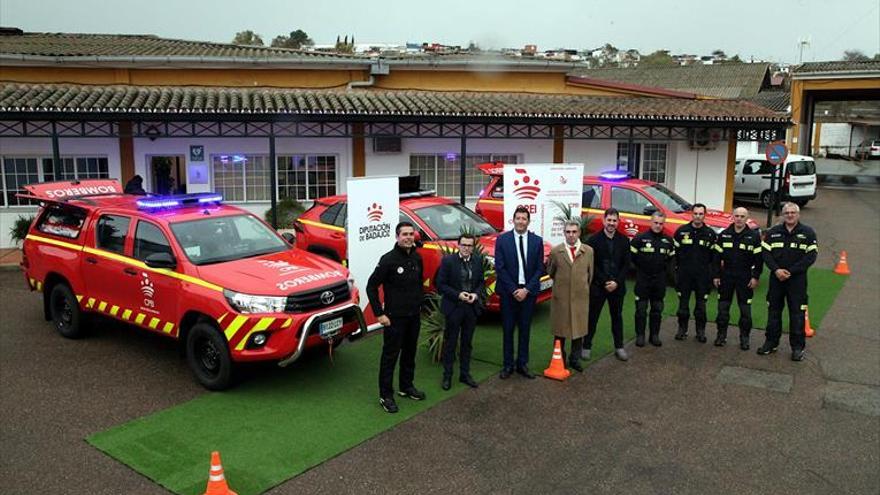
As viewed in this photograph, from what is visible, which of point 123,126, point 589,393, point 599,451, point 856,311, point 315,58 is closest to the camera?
point 599,451

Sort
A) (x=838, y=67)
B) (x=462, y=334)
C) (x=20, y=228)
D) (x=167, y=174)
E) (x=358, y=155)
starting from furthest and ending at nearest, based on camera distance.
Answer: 1. (x=838, y=67)
2. (x=358, y=155)
3. (x=167, y=174)
4. (x=20, y=228)
5. (x=462, y=334)

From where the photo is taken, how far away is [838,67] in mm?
30188

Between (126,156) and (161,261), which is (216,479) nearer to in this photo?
(161,261)

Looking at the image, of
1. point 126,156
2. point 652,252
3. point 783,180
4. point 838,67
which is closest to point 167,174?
point 126,156

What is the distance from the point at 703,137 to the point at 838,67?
50.2 feet

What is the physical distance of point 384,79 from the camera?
1912cm

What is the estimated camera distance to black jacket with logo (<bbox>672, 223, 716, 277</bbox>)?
8.44 meters

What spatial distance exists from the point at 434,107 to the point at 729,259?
31.0 feet

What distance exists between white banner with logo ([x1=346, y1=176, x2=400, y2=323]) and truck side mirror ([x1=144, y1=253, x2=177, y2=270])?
1997mm

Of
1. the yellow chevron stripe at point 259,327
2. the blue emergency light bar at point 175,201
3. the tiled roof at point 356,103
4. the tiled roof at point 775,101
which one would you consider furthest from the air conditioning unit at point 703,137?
the yellow chevron stripe at point 259,327

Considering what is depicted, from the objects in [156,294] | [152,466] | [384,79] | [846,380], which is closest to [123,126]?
[384,79]

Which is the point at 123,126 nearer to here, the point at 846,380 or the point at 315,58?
the point at 315,58

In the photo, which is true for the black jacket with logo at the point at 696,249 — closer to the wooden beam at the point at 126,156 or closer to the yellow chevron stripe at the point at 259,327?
the yellow chevron stripe at the point at 259,327

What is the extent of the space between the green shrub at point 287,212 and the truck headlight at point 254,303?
32.6ft
